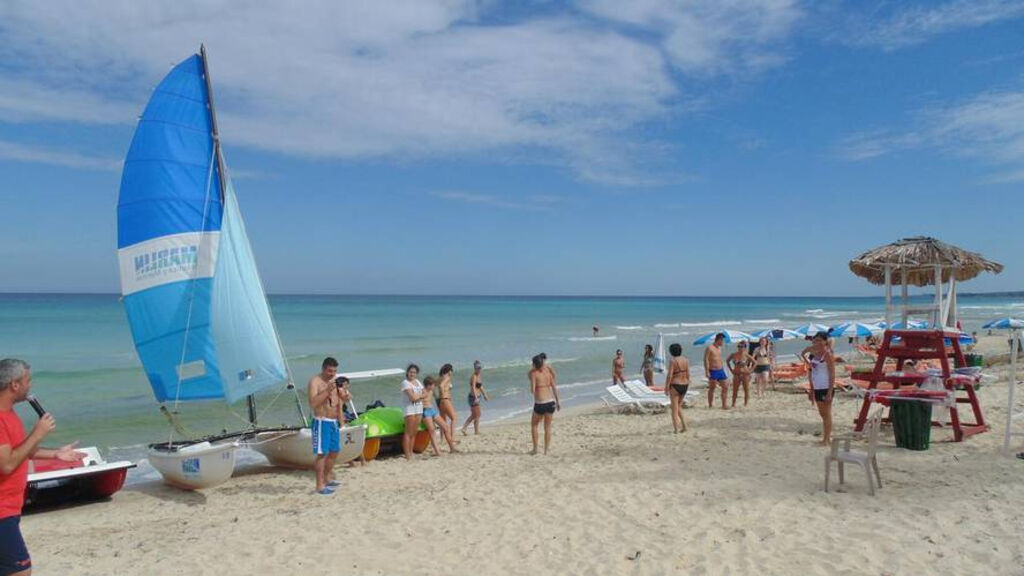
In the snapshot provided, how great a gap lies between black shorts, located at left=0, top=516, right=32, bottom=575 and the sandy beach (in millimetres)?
2126

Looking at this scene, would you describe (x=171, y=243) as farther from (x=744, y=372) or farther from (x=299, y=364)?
(x=299, y=364)

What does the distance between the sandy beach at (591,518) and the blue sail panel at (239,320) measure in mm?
1333

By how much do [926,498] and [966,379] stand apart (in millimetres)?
3088

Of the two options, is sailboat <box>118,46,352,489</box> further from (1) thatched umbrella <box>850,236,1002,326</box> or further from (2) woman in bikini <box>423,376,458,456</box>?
(1) thatched umbrella <box>850,236,1002,326</box>

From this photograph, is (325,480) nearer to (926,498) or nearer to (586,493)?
(586,493)

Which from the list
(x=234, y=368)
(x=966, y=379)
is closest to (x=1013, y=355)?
(x=966, y=379)

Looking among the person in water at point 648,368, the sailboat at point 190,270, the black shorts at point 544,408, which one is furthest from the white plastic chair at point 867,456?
the person in water at point 648,368

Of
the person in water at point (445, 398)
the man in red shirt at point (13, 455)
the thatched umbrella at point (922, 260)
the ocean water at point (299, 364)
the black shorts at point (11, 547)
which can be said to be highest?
the thatched umbrella at point (922, 260)

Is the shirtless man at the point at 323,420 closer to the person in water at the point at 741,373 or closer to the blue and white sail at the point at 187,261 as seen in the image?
the blue and white sail at the point at 187,261

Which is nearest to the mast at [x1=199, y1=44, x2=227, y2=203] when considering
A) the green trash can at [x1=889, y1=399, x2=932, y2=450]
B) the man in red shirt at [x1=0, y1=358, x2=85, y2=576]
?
the man in red shirt at [x1=0, y1=358, x2=85, y2=576]

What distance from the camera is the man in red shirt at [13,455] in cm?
318

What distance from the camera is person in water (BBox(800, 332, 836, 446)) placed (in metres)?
8.46

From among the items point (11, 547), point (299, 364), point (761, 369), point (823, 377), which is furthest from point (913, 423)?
point (299, 364)

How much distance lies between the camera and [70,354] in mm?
28453
